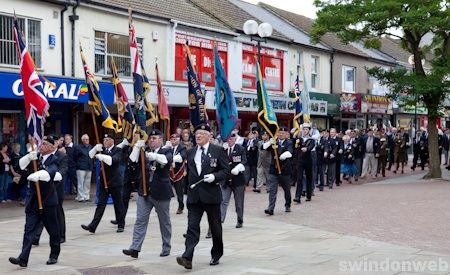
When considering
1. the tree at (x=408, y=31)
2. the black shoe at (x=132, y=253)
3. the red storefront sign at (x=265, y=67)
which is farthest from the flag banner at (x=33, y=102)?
the red storefront sign at (x=265, y=67)

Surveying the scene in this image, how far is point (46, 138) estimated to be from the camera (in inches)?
376

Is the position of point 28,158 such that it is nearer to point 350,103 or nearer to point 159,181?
point 159,181

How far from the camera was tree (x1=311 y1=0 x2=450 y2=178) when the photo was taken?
2116cm

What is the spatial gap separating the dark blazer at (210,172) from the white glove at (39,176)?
1.96 meters

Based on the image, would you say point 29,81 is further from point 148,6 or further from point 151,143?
point 148,6

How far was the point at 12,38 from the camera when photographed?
1761 centimetres

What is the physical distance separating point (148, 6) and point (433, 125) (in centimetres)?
1102

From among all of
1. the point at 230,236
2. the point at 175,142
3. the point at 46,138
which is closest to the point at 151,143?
the point at 46,138

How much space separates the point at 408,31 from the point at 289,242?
14.1 m

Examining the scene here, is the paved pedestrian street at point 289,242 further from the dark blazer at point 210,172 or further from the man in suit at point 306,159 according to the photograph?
the dark blazer at point 210,172

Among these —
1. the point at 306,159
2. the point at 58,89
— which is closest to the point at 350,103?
the point at 306,159

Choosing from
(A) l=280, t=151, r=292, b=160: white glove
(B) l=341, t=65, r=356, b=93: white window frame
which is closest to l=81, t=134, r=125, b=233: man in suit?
(A) l=280, t=151, r=292, b=160: white glove

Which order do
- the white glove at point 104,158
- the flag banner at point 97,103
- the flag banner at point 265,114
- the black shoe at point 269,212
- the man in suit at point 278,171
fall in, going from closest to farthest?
the white glove at point 104,158 < the flag banner at point 97,103 < the flag banner at point 265,114 < the man in suit at point 278,171 < the black shoe at point 269,212

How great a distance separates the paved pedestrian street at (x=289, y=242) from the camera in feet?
28.7
